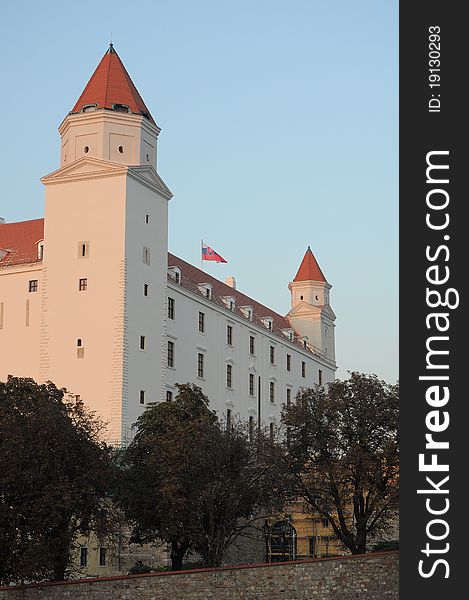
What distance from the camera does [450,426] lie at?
18.4m

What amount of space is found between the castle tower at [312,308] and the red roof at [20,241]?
33.3 meters

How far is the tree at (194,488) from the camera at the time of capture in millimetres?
44719

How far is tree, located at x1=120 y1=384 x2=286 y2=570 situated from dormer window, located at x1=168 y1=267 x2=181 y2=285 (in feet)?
71.4

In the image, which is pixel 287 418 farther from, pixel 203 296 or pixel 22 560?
pixel 203 296

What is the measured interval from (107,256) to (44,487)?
23.1 metres

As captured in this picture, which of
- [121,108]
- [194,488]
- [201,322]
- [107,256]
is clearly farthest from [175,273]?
[194,488]

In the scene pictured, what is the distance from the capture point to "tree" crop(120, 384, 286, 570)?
44719 millimetres

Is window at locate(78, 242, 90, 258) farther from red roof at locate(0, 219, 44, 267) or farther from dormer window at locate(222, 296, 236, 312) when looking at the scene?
dormer window at locate(222, 296, 236, 312)

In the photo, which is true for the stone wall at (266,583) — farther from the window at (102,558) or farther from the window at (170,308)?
the window at (170,308)

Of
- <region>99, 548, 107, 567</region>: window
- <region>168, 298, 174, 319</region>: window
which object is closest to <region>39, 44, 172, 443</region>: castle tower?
<region>168, 298, 174, 319</region>: window

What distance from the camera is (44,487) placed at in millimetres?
39812

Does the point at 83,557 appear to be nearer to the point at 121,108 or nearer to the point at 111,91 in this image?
the point at 121,108

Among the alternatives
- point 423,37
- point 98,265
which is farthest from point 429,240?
point 98,265

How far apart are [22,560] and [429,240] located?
23.8 meters
